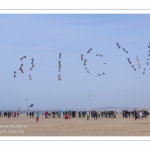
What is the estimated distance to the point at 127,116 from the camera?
1772 inches

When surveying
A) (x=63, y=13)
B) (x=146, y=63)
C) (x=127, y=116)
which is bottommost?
(x=127, y=116)
